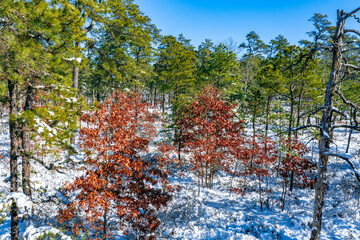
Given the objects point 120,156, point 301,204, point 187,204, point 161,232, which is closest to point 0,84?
point 120,156

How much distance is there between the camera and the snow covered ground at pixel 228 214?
795cm

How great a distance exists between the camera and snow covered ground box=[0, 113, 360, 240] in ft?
26.1

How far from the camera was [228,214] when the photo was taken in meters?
9.67

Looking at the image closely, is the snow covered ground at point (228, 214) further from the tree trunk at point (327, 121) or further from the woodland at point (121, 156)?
the tree trunk at point (327, 121)

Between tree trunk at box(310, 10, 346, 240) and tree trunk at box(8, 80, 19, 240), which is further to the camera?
tree trunk at box(8, 80, 19, 240)

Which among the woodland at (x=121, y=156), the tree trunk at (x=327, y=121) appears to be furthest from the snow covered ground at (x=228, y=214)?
the tree trunk at (x=327, y=121)

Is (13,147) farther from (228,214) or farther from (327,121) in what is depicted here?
(327,121)

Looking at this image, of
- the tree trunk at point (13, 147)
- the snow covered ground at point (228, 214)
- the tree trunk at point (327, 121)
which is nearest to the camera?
the tree trunk at point (327, 121)

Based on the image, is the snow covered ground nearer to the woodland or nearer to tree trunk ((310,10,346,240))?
the woodland

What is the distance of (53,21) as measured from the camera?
5715 mm

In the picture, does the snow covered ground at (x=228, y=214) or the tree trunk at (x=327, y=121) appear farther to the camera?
the snow covered ground at (x=228, y=214)

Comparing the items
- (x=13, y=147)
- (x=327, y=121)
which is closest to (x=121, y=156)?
(x=13, y=147)

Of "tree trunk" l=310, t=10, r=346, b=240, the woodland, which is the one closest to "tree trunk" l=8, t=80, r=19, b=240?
the woodland

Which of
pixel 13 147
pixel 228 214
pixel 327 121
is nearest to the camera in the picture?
pixel 327 121
